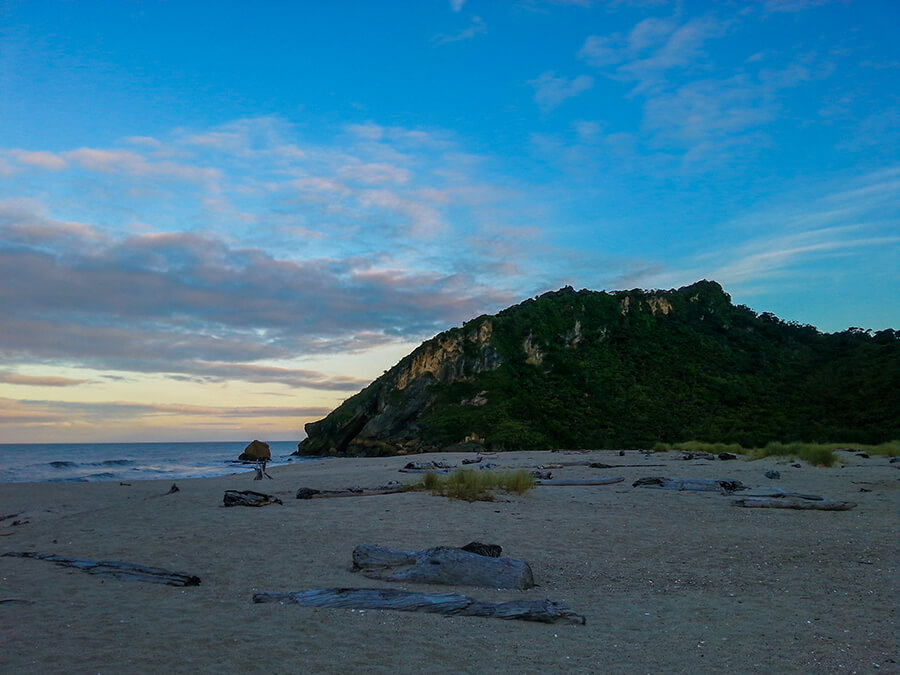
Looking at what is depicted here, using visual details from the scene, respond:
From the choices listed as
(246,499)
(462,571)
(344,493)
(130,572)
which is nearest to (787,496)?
(462,571)

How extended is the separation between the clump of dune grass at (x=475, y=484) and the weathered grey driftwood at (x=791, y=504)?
203 inches

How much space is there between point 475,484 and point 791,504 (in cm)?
695

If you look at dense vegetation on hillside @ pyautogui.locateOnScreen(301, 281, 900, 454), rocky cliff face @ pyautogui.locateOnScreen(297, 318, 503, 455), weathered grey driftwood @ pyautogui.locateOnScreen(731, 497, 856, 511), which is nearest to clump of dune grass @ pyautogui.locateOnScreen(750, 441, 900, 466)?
weathered grey driftwood @ pyautogui.locateOnScreen(731, 497, 856, 511)

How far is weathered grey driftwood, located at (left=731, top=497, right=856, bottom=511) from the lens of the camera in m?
13.3

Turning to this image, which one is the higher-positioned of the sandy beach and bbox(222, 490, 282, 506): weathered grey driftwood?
bbox(222, 490, 282, 506): weathered grey driftwood

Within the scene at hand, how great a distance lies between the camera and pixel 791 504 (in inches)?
534

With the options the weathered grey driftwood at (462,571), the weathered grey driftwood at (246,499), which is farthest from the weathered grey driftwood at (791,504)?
the weathered grey driftwood at (246,499)

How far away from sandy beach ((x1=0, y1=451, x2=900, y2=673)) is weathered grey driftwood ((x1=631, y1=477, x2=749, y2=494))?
74cm

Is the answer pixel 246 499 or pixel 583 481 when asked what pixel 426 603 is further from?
pixel 583 481

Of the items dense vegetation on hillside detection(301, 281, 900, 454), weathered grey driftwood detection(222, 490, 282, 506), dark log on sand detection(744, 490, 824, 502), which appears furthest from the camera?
dense vegetation on hillside detection(301, 281, 900, 454)

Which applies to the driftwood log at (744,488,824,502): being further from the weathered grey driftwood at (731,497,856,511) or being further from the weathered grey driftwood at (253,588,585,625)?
the weathered grey driftwood at (253,588,585,625)

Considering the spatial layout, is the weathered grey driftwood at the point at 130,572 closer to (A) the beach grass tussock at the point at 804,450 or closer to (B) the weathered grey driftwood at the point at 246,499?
(B) the weathered grey driftwood at the point at 246,499

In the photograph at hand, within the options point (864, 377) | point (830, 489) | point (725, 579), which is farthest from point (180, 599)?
point (864, 377)

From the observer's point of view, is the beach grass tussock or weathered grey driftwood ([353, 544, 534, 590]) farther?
the beach grass tussock
